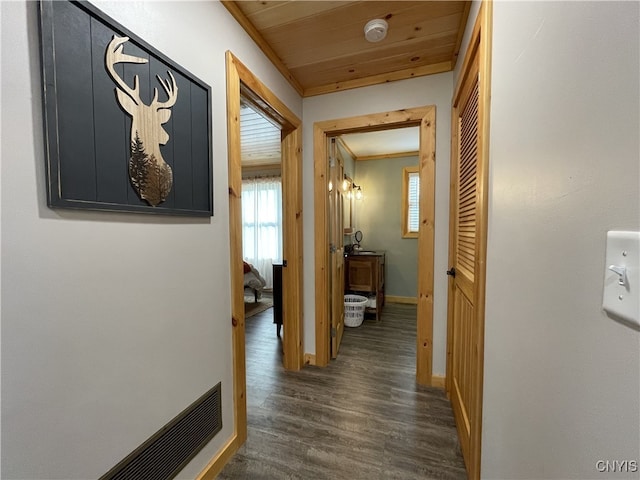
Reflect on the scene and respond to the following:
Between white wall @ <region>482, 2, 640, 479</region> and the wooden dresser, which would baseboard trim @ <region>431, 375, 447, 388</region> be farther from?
the wooden dresser

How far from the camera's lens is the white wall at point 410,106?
1.94 meters

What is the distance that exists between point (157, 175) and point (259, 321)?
9.58 ft

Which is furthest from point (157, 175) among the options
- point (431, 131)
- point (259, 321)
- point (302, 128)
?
point (259, 321)

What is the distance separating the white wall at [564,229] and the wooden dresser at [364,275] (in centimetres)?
262

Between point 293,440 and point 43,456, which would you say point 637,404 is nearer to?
point 43,456

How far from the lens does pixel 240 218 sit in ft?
4.89

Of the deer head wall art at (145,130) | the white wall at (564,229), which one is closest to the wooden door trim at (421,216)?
the white wall at (564,229)

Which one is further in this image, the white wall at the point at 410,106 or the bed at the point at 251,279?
the bed at the point at 251,279

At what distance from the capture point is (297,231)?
221 cm

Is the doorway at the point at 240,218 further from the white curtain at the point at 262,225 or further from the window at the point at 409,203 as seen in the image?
the white curtain at the point at 262,225

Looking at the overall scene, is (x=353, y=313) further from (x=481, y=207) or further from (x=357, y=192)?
(x=481, y=207)

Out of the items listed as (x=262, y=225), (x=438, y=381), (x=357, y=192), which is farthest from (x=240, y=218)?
(x=262, y=225)

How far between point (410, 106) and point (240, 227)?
5.23ft

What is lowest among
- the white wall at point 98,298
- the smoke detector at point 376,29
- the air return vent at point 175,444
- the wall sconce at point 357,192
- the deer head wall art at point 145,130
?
the air return vent at point 175,444
